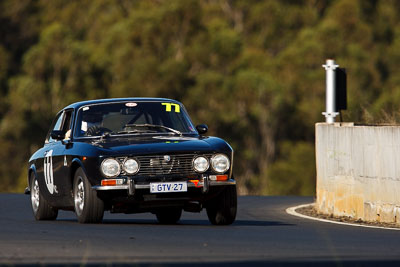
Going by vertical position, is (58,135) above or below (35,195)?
above

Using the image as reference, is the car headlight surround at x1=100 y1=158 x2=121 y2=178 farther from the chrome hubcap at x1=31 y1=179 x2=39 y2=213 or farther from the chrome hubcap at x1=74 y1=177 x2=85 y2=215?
the chrome hubcap at x1=31 y1=179 x2=39 y2=213

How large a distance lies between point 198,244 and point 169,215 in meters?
4.63

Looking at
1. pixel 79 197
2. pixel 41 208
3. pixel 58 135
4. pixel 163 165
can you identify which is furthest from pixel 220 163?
pixel 41 208

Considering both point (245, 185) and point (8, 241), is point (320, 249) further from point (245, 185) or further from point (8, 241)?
point (245, 185)

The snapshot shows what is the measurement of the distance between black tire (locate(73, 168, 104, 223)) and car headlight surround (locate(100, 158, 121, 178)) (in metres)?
0.25

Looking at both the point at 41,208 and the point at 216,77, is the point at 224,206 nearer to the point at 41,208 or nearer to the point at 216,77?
the point at 41,208

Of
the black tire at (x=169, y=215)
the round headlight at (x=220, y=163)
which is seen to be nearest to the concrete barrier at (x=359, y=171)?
the black tire at (x=169, y=215)

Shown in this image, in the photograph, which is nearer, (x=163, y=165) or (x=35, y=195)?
(x=163, y=165)

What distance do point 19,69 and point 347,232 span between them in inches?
2249

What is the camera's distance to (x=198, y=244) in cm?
1127

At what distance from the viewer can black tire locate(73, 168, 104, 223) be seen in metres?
13.8

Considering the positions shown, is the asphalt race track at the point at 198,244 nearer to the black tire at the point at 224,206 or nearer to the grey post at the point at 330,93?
the black tire at the point at 224,206

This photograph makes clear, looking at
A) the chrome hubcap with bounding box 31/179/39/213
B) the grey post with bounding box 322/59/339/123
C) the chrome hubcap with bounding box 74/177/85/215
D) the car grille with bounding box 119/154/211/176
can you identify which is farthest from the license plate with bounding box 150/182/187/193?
the grey post with bounding box 322/59/339/123

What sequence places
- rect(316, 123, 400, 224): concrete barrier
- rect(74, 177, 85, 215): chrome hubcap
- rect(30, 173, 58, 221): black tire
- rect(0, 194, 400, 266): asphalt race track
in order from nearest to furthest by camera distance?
rect(0, 194, 400, 266): asphalt race track < rect(74, 177, 85, 215): chrome hubcap < rect(30, 173, 58, 221): black tire < rect(316, 123, 400, 224): concrete barrier
